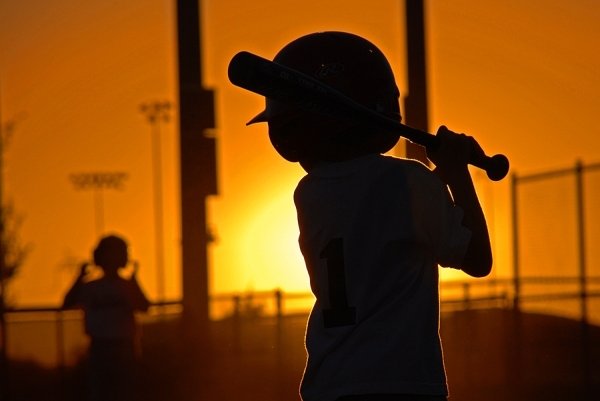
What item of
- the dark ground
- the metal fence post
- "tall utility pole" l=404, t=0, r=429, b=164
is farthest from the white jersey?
the metal fence post

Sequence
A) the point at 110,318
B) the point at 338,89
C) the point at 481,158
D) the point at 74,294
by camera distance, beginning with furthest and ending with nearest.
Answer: the point at 74,294
the point at 110,318
the point at 481,158
the point at 338,89

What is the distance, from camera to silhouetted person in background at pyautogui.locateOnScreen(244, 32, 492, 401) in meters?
3.20

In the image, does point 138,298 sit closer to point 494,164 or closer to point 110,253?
point 110,253

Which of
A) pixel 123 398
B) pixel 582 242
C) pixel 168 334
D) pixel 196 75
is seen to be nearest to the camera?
pixel 196 75

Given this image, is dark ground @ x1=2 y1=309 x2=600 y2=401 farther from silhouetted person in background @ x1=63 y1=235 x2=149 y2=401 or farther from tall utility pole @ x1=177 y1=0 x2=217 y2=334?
tall utility pole @ x1=177 y1=0 x2=217 y2=334

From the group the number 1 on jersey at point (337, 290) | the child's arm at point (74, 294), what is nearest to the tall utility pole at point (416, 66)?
the child's arm at point (74, 294)

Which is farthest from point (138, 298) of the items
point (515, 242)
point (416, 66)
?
point (515, 242)

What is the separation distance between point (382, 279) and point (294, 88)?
18.9 inches

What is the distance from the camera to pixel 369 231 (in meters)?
3.27

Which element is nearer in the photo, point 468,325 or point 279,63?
point 279,63

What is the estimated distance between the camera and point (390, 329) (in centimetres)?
320

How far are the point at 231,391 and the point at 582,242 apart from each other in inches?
167

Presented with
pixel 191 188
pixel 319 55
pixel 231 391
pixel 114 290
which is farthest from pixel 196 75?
pixel 319 55

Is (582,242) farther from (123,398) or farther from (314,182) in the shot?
(314,182)
